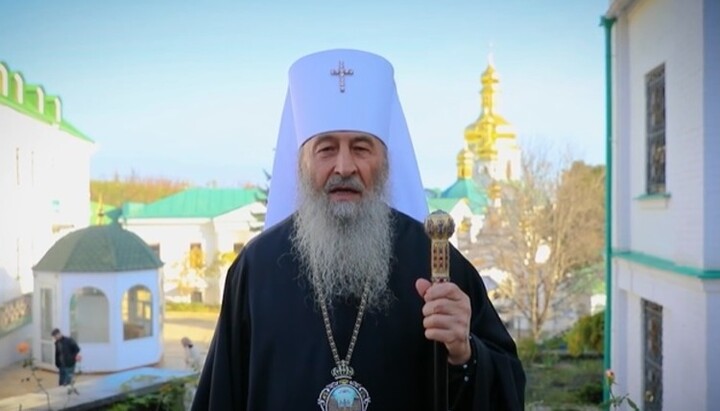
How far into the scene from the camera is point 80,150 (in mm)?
12820

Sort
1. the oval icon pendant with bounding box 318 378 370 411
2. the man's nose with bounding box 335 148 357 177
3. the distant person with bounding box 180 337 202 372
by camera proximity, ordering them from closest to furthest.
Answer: the oval icon pendant with bounding box 318 378 370 411
the man's nose with bounding box 335 148 357 177
the distant person with bounding box 180 337 202 372

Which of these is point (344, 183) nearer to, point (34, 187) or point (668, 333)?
point (668, 333)

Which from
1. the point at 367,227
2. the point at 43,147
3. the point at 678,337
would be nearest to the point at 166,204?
the point at 43,147

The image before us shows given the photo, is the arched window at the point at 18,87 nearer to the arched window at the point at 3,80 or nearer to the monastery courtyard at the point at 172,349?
the arched window at the point at 3,80

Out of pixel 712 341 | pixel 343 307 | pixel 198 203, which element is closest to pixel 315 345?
pixel 343 307

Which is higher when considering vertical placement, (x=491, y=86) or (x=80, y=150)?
(x=491, y=86)

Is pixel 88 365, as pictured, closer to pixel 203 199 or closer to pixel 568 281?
pixel 568 281

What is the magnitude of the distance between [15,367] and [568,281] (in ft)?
63.3

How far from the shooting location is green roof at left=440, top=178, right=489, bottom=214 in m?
27.6

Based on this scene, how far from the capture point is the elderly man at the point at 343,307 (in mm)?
2143

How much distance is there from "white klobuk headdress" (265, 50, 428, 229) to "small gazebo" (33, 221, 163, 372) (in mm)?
11779

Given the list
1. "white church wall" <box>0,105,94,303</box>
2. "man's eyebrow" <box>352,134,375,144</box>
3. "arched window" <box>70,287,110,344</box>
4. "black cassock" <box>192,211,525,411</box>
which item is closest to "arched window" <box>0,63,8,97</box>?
"white church wall" <box>0,105,94,303</box>

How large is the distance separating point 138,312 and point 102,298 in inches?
47.9

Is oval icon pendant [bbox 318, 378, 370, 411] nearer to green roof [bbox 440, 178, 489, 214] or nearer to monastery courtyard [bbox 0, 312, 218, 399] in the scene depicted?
monastery courtyard [bbox 0, 312, 218, 399]
